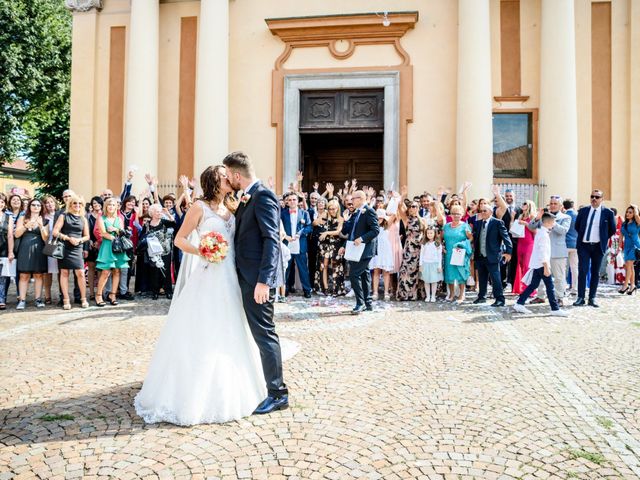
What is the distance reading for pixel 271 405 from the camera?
13.8 feet

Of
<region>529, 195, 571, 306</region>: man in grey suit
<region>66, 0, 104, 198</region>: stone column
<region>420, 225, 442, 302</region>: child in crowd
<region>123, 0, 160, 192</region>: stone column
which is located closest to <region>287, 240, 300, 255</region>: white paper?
<region>420, 225, 442, 302</region>: child in crowd

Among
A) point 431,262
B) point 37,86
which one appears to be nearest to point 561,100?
→ point 431,262

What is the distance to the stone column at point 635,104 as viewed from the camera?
15258 millimetres

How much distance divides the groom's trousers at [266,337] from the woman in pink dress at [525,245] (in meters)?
7.64

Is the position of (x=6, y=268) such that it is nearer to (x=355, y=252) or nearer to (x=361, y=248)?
(x=355, y=252)

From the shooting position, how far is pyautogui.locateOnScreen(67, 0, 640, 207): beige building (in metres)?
15.1

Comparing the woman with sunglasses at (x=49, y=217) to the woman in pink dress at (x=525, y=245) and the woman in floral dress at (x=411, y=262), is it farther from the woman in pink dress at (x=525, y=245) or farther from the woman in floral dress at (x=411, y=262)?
the woman in pink dress at (x=525, y=245)

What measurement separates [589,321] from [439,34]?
1086 cm

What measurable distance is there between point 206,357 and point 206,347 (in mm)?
77

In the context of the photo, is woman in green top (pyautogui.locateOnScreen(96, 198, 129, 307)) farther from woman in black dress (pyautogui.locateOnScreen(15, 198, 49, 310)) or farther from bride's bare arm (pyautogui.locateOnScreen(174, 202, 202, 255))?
bride's bare arm (pyautogui.locateOnScreen(174, 202, 202, 255))

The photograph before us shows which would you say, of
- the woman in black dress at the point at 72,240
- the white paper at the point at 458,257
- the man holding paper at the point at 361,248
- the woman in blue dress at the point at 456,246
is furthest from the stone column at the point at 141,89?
the white paper at the point at 458,257

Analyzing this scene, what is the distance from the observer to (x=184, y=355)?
4094mm

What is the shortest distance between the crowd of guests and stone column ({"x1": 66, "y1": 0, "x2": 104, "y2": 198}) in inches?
276

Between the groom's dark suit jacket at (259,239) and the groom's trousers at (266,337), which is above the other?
the groom's dark suit jacket at (259,239)
